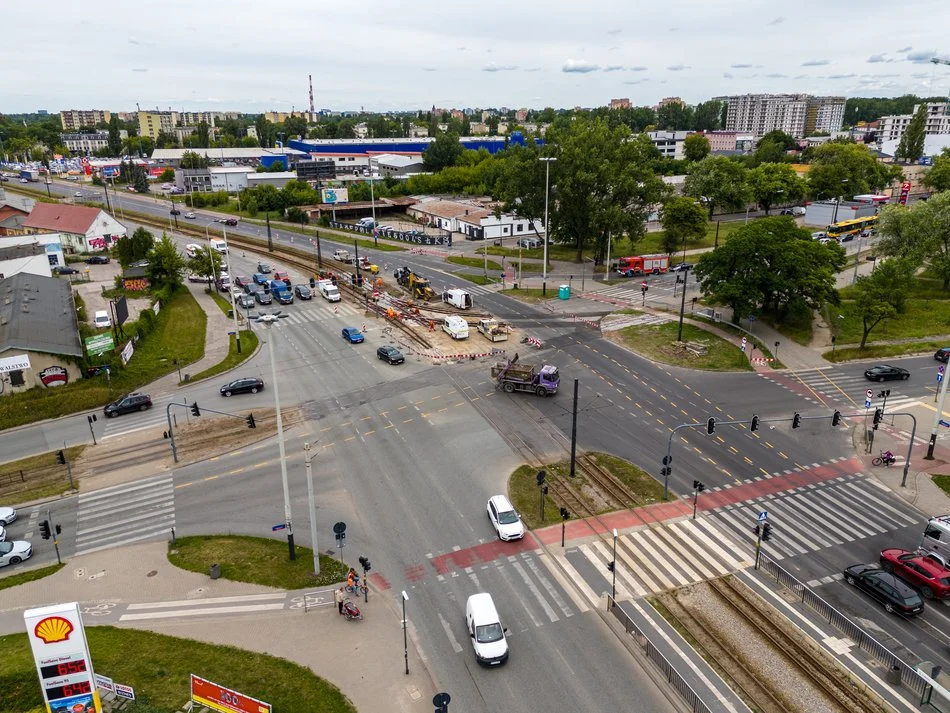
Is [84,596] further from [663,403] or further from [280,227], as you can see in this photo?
[280,227]

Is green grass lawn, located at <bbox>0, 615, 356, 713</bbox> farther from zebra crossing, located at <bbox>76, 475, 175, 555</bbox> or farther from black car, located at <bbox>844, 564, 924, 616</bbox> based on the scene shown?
black car, located at <bbox>844, 564, 924, 616</bbox>

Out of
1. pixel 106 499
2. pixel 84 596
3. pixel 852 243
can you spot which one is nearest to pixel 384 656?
pixel 84 596

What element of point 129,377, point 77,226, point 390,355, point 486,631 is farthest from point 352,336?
point 77,226

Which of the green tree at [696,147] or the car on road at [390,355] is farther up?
the green tree at [696,147]

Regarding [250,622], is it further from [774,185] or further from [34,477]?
[774,185]

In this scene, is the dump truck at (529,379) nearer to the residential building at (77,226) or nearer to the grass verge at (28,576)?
the grass verge at (28,576)

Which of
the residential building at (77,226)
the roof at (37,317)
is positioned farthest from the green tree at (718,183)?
the roof at (37,317)
